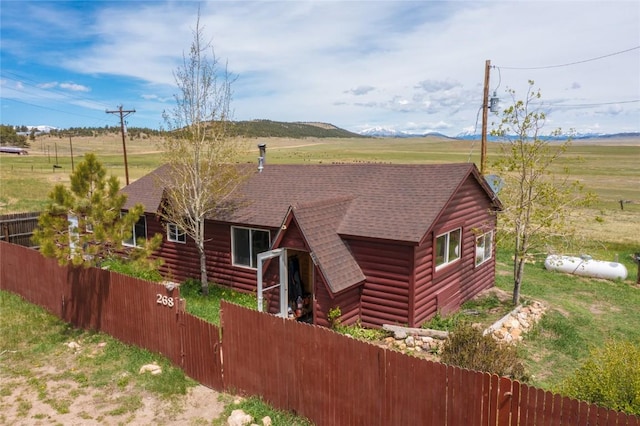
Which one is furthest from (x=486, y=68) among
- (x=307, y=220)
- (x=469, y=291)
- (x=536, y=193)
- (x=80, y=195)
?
(x=80, y=195)

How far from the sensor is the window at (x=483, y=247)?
55.9ft

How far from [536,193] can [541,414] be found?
35.2ft

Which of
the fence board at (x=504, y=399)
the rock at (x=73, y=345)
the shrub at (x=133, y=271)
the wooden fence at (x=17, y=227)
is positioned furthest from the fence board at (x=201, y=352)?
the wooden fence at (x=17, y=227)

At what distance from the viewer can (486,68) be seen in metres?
20.8

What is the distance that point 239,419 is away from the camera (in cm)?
809

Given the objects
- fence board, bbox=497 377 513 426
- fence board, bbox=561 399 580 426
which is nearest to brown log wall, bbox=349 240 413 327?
fence board, bbox=497 377 513 426

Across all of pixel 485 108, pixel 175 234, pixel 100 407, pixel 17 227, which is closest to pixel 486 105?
pixel 485 108

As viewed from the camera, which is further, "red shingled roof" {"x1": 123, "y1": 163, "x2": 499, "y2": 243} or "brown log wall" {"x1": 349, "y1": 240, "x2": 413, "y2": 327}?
"red shingled roof" {"x1": 123, "y1": 163, "x2": 499, "y2": 243}

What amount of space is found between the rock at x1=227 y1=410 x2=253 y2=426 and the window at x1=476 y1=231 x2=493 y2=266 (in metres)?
11.4

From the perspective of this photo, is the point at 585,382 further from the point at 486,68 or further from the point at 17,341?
the point at 486,68

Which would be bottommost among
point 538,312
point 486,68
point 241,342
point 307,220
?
point 538,312

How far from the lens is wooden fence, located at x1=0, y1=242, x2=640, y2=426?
19.9 feet

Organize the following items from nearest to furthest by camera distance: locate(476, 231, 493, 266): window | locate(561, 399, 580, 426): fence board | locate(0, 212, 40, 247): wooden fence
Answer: locate(561, 399, 580, 426): fence board
locate(476, 231, 493, 266): window
locate(0, 212, 40, 247): wooden fence

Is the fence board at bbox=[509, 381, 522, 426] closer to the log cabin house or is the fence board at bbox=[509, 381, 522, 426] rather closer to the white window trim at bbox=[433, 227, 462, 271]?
the log cabin house
